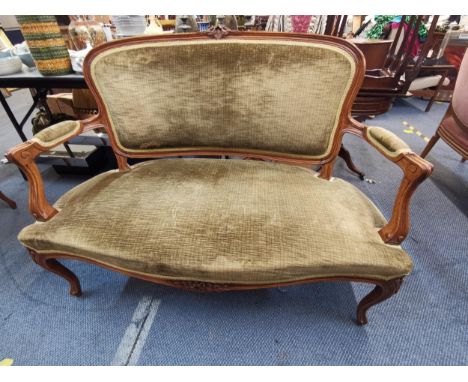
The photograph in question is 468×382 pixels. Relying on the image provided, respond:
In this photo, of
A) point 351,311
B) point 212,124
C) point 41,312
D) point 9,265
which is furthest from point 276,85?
point 9,265

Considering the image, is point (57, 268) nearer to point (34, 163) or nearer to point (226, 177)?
point (34, 163)

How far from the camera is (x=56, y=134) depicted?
96 cm

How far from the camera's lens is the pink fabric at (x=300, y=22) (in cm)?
168

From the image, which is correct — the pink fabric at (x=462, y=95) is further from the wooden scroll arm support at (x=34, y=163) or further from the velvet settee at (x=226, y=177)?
the wooden scroll arm support at (x=34, y=163)

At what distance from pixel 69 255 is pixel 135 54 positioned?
774 mm

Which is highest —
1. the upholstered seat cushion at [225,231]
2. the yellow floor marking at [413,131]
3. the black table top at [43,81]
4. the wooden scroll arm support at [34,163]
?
the black table top at [43,81]

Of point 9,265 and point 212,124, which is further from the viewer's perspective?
point 9,265

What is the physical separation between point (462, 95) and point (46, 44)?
213 cm

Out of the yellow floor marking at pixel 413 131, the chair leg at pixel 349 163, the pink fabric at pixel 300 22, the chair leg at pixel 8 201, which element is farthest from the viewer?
the yellow floor marking at pixel 413 131

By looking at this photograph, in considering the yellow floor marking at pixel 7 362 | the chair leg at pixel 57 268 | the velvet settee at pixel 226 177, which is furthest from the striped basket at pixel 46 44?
the yellow floor marking at pixel 7 362

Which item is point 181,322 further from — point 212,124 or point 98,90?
point 98,90

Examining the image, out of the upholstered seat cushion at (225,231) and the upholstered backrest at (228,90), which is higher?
the upholstered backrest at (228,90)

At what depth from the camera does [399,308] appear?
3.44 feet

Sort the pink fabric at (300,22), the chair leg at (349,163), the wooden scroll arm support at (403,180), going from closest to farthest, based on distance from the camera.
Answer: the wooden scroll arm support at (403,180), the pink fabric at (300,22), the chair leg at (349,163)
